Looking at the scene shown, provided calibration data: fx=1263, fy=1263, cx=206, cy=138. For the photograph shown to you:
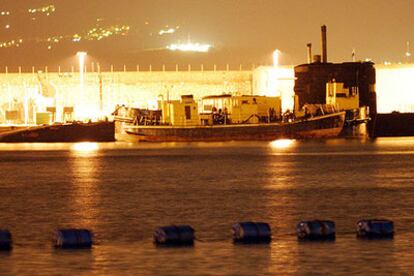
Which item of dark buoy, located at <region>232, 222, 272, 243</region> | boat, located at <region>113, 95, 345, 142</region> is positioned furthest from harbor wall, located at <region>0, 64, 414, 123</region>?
dark buoy, located at <region>232, 222, 272, 243</region>

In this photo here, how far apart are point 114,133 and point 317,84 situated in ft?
45.6

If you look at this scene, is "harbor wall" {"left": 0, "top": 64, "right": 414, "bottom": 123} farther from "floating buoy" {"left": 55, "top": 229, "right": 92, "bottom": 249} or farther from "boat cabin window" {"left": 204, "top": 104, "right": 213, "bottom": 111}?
"floating buoy" {"left": 55, "top": 229, "right": 92, "bottom": 249}

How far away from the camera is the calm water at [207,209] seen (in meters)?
17.0

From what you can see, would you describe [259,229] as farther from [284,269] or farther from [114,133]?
[114,133]

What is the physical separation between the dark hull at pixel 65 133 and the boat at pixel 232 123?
808 cm

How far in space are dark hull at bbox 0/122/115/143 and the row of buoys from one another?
64109 mm

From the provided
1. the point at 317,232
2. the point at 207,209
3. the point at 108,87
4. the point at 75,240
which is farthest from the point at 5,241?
the point at 108,87

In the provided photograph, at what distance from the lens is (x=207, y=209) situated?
990 inches

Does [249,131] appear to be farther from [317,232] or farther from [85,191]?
[317,232]

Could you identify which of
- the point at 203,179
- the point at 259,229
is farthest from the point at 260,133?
the point at 259,229

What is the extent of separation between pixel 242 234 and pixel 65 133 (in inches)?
2651

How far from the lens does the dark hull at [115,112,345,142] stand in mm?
71688

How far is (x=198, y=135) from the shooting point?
72.9m

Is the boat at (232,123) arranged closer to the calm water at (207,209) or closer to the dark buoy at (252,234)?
the calm water at (207,209)
